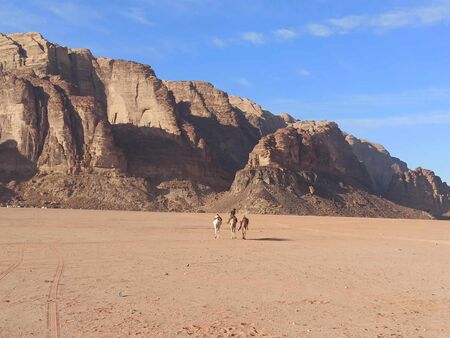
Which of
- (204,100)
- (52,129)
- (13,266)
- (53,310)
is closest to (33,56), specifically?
(52,129)

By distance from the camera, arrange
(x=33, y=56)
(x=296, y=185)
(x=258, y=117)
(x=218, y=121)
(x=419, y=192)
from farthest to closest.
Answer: (x=258, y=117) < (x=419, y=192) < (x=218, y=121) < (x=33, y=56) < (x=296, y=185)

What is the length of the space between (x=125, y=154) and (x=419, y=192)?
214ft

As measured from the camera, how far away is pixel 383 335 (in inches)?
391

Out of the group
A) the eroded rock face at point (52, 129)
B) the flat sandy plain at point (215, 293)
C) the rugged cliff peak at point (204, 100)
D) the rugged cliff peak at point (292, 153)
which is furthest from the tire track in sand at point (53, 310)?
the rugged cliff peak at point (204, 100)

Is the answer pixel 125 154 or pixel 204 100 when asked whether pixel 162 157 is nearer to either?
pixel 125 154

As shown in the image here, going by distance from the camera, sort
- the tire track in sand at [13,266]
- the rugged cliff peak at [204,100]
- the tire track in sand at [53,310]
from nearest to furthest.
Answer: the tire track in sand at [53,310] → the tire track in sand at [13,266] → the rugged cliff peak at [204,100]

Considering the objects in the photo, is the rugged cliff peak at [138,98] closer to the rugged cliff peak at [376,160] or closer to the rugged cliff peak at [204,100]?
the rugged cliff peak at [204,100]

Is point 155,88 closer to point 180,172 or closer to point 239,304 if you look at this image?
point 180,172

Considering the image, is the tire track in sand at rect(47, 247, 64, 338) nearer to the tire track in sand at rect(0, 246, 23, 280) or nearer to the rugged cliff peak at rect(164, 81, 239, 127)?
the tire track in sand at rect(0, 246, 23, 280)

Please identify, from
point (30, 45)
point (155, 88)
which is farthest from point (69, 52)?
point (155, 88)

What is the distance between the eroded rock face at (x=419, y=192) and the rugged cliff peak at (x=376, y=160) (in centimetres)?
2842

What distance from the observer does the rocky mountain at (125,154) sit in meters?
72.8

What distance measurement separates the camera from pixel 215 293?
13164 millimetres

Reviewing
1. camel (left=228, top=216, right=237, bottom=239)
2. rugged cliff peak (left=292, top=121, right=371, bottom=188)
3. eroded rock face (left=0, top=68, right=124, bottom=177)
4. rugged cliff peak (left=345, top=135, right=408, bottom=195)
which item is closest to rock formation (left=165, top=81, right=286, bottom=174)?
rugged cliff peak (left=292, top=121, right=371, bottom=188)
